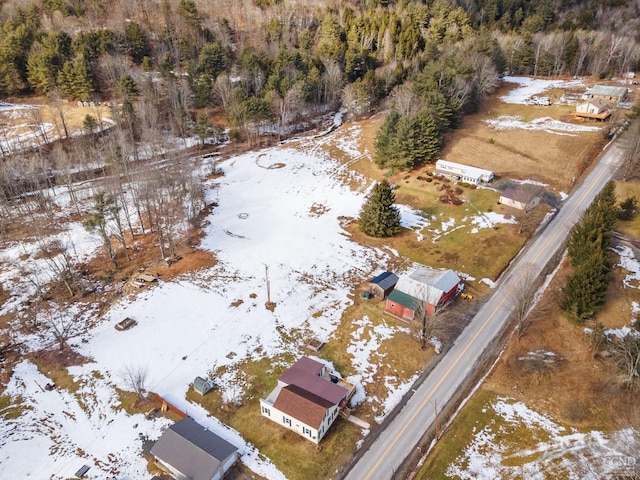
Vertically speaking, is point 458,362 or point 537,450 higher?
point 458,362

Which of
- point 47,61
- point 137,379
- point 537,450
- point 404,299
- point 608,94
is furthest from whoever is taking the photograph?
point 608,94

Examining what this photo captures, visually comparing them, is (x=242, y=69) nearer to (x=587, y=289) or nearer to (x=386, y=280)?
(x=386, y=280)

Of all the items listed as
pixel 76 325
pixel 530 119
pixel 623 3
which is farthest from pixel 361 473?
pixel 623 3

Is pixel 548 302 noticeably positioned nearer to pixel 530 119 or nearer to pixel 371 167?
pixel 371 167

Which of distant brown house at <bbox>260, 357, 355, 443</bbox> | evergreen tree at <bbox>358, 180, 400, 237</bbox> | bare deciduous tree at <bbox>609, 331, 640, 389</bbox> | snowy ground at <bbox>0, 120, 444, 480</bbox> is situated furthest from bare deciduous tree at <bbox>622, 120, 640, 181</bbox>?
distant brown house at <bbox>260, 357, 355, 443</bbox>

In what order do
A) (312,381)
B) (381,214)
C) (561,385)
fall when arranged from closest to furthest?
(312,381)
(561,385)
(381,214)

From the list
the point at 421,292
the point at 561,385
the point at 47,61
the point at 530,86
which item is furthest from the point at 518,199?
the point at 47,61

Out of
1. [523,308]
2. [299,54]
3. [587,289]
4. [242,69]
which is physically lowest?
[523,308]

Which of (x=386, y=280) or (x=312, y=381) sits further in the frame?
(x=386, y=280)
